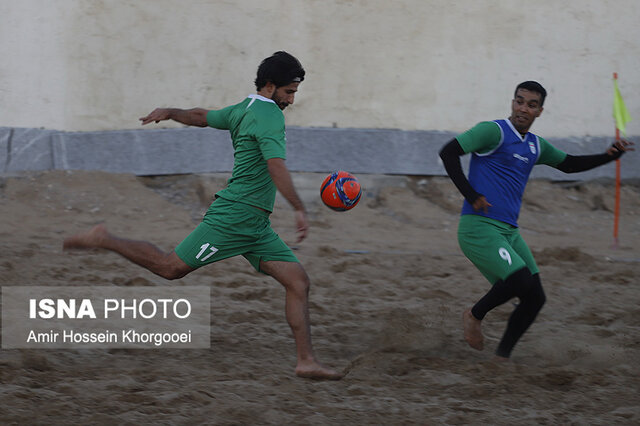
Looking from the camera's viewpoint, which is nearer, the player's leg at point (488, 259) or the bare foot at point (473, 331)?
the player's leg at point (488, 259)

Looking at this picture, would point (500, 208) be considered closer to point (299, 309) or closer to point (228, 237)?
point (299, 309)

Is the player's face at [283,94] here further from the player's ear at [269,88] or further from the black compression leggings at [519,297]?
the black compression leggings at [519,297]

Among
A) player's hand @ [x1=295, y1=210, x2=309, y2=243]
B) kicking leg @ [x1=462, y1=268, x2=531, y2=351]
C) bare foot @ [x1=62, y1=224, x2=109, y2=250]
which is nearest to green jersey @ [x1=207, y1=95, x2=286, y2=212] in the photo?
player's hand @ [x1=295, y1=210, x2=309, y2=243]

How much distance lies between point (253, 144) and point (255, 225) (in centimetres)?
51

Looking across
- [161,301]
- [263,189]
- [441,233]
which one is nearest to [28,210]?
[161,301]

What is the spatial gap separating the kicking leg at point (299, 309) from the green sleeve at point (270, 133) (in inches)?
28.7

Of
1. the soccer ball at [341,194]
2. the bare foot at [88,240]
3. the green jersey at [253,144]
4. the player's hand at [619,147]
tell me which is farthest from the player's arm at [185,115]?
the player's hand at [619,147]

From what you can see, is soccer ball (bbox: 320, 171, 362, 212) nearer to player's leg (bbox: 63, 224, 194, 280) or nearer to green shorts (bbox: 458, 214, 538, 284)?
green shorts (bbox: 458, 214, 538, 284)

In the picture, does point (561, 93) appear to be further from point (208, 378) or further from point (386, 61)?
point (208, 378)

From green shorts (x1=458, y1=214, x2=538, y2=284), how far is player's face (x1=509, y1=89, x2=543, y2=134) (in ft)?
2.32

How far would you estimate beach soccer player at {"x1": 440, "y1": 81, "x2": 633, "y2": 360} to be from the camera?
5.31 m

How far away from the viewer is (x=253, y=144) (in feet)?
16.0

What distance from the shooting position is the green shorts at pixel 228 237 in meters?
4.92

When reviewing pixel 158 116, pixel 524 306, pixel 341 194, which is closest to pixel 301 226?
pixel 341 194
